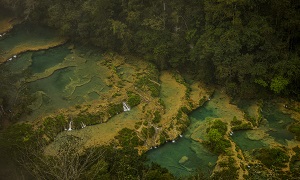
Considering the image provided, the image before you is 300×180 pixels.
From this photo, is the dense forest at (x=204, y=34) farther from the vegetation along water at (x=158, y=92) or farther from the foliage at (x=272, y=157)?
the foliage at (x=272, y=157)

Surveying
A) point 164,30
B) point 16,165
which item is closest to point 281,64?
point 164,30

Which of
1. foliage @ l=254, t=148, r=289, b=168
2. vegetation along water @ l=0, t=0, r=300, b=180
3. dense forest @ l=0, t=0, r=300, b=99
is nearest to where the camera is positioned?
vegetation along water @ l=0, t=0, r=300, b=180

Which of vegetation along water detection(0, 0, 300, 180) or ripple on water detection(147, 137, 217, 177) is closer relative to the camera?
vegetation along water detection(0, 0, 300, 180)

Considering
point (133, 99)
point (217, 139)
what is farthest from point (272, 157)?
point (133, 99)

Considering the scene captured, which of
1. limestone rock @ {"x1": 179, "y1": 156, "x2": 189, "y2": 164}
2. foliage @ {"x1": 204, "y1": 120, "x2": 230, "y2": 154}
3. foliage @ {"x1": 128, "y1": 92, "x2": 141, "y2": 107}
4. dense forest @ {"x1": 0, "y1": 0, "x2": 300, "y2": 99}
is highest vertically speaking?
dense forest @ {"x1": 0, "y1": 0, "x2": 300, "y2": 99}

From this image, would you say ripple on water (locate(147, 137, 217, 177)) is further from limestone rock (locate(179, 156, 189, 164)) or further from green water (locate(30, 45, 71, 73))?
green water (locate(30, 45, 71, 73))

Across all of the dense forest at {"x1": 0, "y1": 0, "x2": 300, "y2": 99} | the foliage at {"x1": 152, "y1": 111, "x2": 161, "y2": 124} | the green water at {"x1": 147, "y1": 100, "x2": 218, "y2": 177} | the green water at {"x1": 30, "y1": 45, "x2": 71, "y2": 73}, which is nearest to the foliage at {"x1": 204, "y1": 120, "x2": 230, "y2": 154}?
the green water at {"x1": 147, "y1": 100, "x2": 218, "y2": 177}

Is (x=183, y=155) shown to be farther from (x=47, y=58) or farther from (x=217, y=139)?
(x=47, y=58)

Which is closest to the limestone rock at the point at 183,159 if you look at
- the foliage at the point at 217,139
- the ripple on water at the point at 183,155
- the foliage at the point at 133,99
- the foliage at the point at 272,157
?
the ripple on water at the point at 183,155
